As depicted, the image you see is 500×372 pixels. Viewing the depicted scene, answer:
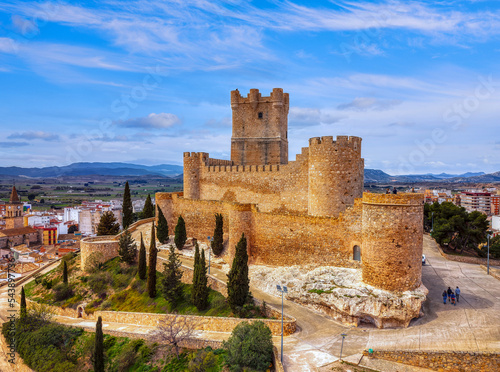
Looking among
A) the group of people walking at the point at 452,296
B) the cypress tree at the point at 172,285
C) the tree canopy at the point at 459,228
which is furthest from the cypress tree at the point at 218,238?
the tree canopy at the point at 459,228

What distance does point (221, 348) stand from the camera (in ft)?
58.0

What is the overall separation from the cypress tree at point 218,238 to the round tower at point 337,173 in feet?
24.4

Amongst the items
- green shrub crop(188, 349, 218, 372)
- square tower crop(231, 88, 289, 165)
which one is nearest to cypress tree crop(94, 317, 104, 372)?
green shrub crop(188, 349, 218, 372)

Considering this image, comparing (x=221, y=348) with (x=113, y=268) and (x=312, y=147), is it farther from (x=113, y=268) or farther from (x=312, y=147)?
(x=113, y=268)

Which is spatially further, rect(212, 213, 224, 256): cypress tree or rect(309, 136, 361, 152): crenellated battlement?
rect(212, 213, 224, 256): cypress tree

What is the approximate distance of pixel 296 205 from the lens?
2652 centimetres

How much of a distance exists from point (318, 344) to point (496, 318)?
328 inches

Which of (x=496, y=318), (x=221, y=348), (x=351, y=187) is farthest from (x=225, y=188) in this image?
(x=496, y=318)

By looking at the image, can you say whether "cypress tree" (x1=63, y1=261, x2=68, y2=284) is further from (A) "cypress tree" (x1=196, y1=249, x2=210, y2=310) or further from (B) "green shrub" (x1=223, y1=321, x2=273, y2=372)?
(B) "green shrub" (x1=223, y1=321, x2=273, y2=372)

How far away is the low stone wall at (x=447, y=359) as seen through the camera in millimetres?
13891

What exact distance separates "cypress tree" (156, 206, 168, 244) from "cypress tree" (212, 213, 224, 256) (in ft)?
19.1

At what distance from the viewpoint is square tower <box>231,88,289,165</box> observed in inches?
1325

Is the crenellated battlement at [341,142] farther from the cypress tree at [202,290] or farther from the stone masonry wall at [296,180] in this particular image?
the cypress tree at [202,290]

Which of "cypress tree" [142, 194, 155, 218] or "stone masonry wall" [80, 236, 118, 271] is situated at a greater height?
"cypress tree" [142, 194, 155, 218]
